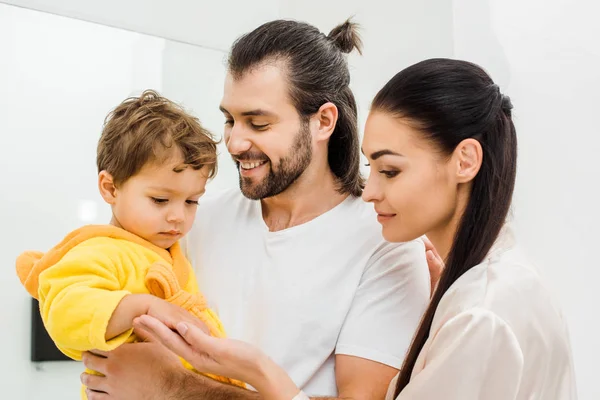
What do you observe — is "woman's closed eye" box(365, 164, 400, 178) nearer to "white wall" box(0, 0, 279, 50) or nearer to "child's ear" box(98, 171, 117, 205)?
"child's ear" box(98, 171, 117, 205)

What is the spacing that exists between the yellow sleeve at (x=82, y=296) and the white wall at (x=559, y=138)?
5.95 ft

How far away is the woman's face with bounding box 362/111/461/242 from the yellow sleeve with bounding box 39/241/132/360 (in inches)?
23.1

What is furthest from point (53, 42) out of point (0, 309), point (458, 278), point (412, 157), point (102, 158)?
point (458, 278)

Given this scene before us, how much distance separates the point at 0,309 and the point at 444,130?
1.85 m

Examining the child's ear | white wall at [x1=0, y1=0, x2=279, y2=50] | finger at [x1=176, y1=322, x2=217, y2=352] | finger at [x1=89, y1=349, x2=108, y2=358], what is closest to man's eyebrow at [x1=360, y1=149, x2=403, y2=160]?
finger at [x1=176, y1=322, x2=217, y2=352]

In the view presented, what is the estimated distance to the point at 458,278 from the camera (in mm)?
1501

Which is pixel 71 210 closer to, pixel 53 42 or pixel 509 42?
pixel 53 42

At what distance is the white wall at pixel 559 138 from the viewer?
279 centimetres

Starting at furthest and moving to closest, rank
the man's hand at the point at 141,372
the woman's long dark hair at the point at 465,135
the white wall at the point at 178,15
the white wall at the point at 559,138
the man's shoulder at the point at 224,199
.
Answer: the white wall at the point at 178,15 → the white wall at the point at 559,138 → the man's shoulder at the point at 224,199 → the man's hand at the point at 141,372 → the woman's long dark hair at the point at 465,135

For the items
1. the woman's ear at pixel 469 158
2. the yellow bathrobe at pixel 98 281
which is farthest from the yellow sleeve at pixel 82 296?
the woman's ear at pixel 469 158

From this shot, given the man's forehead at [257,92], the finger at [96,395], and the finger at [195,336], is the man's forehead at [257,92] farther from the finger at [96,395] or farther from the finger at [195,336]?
the finger at [96,395]

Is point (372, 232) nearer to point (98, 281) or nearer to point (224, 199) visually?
point (224, 199)

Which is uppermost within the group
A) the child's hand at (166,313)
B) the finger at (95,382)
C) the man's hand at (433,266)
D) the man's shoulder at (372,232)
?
the man's shoulder at (372,232)

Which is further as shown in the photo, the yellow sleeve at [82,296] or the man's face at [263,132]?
the man's face at [263,132]
